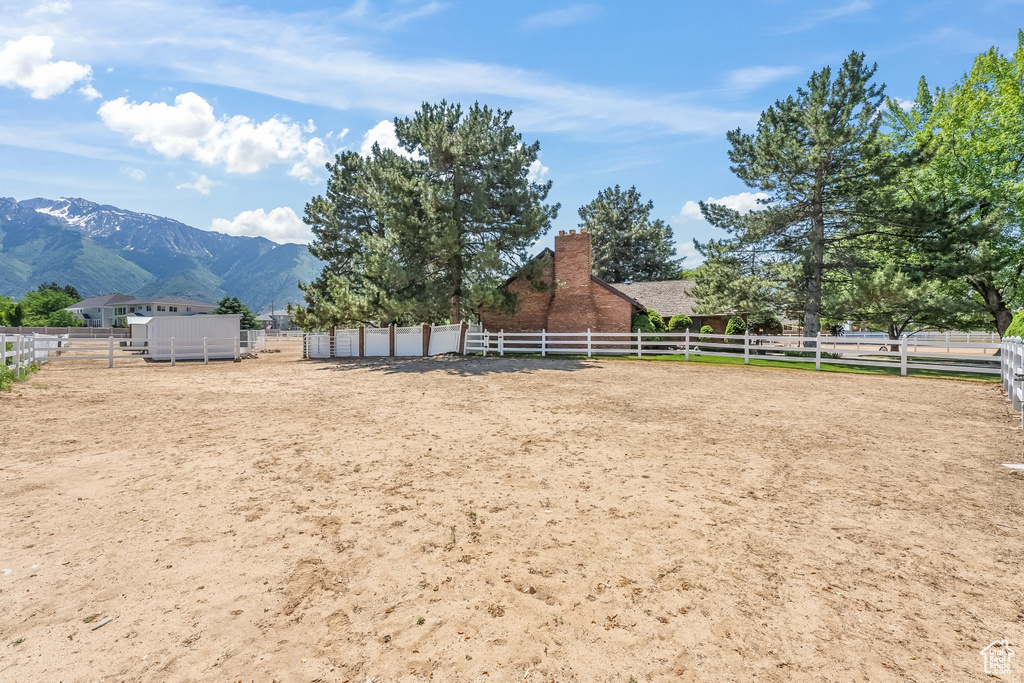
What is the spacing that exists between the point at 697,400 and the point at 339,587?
32.0ft

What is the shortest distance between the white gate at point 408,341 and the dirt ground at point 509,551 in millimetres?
18771

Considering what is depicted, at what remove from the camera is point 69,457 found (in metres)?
6.43

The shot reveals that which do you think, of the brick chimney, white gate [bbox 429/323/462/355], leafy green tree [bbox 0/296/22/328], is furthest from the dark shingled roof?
leafy green tree [bbox 0/296/22/328]

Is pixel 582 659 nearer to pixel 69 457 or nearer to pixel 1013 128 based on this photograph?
pixel 69 457

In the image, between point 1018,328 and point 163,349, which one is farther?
point 163,349

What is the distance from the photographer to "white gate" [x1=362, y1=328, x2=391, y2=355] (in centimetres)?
2816

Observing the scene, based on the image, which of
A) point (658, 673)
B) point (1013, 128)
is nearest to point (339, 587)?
point (658, 673)

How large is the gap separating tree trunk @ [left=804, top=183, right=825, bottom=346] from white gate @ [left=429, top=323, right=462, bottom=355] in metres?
17.7

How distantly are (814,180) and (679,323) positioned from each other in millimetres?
11356

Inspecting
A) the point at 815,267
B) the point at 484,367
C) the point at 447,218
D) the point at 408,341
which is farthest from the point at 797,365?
the point at 408,341

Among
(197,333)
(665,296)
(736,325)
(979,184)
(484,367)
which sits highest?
(979,184)

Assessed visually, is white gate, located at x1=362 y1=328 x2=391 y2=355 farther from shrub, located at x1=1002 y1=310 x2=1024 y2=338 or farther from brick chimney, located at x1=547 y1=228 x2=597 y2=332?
shrub, located at x1=1002 y1=310 x2=1024 y2=338

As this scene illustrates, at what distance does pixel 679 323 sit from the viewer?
29703 mm

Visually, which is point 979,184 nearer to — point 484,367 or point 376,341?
point 484,367
